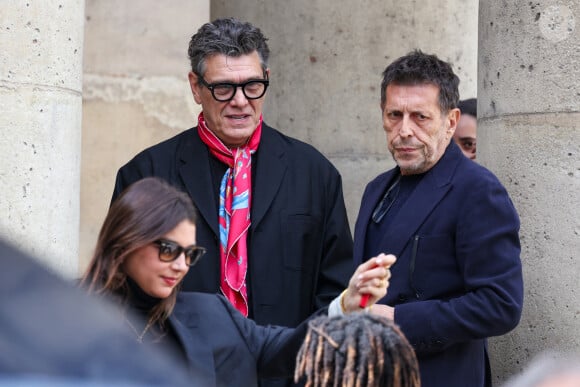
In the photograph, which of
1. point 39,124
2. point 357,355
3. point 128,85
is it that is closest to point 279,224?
point 39,124

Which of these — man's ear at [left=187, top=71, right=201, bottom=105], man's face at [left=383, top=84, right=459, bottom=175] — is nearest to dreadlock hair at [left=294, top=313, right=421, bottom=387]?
man's face at [left=383, top=84, right=459, bottom=175]

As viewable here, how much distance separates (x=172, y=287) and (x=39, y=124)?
128 centimetres

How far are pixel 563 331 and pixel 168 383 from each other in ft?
9.52

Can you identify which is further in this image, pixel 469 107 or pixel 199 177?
pixel 469 107

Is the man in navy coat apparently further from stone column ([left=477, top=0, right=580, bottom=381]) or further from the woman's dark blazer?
the woman's dark blazer

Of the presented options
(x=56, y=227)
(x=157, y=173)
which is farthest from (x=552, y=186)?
(x=56, y=227)

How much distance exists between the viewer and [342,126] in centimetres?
593

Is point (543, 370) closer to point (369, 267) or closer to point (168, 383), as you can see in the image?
point (168, 383)

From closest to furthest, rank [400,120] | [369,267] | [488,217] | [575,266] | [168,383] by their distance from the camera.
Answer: [168,383] < [369,267] < [488,217] < [400,120] < [575,266]

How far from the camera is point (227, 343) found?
2.63 m

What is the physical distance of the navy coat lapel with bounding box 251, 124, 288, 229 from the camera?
3.73m

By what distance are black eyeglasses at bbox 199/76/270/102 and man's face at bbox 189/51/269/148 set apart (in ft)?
0.04

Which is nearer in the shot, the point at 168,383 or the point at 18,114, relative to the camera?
the point at 168,383

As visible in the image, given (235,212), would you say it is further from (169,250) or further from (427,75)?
(169,250)
